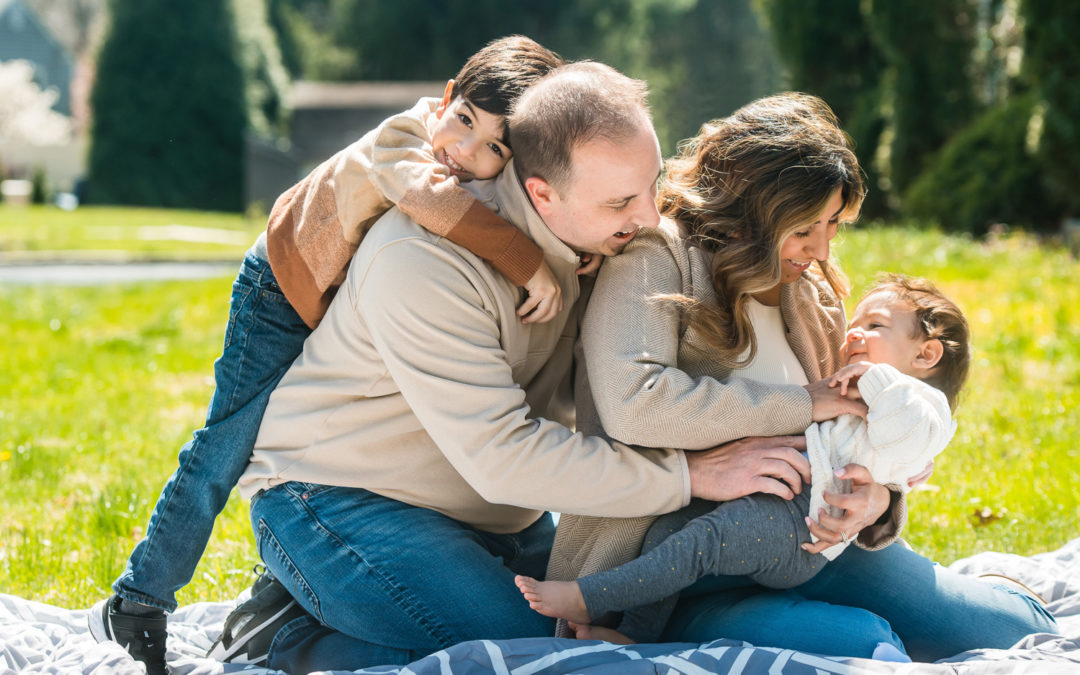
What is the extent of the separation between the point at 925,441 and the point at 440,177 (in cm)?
130

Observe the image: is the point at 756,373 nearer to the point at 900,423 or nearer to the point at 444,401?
the point at 900,423

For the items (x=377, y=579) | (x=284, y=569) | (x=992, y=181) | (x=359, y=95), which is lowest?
(x=359, y=95)

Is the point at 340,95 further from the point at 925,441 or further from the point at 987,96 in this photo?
the point at 925,441

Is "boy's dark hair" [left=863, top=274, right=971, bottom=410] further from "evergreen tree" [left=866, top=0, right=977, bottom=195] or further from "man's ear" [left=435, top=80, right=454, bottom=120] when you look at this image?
"evergreen tree" [left=866, top=0, right=977, bottom=195]

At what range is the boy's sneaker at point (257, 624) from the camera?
9.09 feet

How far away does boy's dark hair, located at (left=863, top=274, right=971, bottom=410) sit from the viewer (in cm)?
271

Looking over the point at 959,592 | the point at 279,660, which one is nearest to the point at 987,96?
the point at 959,592

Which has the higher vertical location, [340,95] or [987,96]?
[987,96]

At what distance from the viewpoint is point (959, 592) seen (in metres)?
2.72

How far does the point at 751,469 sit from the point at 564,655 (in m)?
0.61

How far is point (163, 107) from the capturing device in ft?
101

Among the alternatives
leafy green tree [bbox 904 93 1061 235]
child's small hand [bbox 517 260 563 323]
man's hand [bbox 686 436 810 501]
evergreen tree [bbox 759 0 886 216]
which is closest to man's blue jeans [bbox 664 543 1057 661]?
man's hand [bbox 686 436 810 501]

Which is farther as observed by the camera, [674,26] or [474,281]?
[674,26]

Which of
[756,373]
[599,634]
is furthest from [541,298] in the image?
[599,634]
